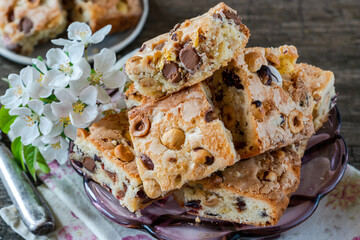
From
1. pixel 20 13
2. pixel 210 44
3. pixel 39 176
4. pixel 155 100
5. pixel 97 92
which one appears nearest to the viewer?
pixel 210 44

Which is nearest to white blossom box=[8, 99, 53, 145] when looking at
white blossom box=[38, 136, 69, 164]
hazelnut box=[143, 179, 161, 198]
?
white blossom box=[38, 136, 69, 164]

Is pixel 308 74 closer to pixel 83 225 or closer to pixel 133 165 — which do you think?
pixel 133 165

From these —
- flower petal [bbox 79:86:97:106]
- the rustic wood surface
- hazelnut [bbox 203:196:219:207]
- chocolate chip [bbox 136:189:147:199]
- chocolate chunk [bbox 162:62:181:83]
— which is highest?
chocolate chunk [bbox 162:62:181:83]

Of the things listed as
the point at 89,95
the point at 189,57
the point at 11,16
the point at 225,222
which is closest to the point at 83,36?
the point at 89,95

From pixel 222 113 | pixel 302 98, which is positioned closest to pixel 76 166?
pixel 222 113

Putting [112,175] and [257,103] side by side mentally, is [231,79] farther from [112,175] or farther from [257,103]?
[112,175]

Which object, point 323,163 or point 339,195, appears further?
point 339,195

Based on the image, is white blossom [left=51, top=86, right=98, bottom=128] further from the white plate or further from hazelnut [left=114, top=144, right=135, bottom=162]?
the white plate
